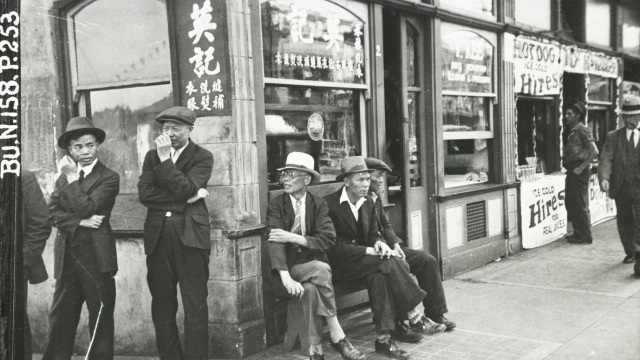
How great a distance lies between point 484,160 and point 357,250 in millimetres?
4440

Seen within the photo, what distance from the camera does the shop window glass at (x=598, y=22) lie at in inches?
487

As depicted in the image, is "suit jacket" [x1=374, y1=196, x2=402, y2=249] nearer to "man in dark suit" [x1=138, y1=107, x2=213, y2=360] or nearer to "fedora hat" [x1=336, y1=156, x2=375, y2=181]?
"fedora hat" [x1=336, y1=156, x2=375, y2=181]

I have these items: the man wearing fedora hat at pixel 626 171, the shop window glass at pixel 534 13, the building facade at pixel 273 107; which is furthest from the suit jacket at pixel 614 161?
the shop window glass at pixel 534 13

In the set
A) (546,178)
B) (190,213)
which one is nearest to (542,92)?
(546,178)

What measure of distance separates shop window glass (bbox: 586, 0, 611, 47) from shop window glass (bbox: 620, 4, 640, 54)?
0.75 m

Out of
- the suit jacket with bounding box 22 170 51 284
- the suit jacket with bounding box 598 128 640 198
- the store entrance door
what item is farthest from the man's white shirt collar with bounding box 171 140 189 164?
the suit jacket with bounding box 598 128 640 198

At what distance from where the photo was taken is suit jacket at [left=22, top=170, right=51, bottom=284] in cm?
466

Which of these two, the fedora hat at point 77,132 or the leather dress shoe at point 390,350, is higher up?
the fedora hat at point 77,132

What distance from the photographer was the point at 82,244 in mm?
4895

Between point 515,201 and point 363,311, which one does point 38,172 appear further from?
point 515,201

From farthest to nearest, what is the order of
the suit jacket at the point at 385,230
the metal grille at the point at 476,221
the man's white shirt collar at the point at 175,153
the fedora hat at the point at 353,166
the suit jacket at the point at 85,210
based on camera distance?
the metal grille at the point at 476,221
the suit jacket at the point at 385,230
the fedora hat at the point at 353,166
the man's white shirt collar at the point at 175,153
the suit jacket at the point at 85,210

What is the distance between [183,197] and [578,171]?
23.4 feet

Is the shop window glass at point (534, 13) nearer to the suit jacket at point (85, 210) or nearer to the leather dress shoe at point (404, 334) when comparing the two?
the leather dress shoe at point (404, 334)

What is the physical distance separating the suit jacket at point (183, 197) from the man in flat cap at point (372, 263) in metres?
1.27
